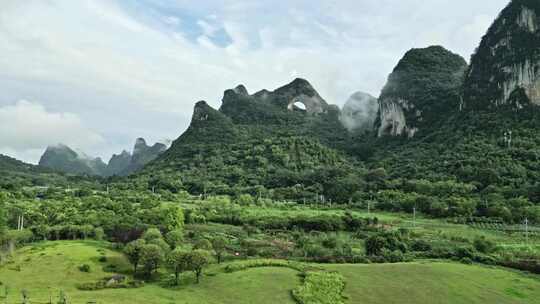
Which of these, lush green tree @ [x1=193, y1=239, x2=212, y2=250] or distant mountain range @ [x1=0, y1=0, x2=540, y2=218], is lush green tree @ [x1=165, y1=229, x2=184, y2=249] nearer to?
lush green tree @ [x1=193, y1=239, x2=212, y2=250]

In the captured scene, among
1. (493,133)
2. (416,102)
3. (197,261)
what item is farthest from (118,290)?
(416,102)

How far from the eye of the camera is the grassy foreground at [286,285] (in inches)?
1705

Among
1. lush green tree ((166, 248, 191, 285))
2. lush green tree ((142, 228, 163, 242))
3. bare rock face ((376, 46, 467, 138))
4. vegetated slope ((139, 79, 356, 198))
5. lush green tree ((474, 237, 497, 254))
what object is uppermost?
bare rock face ((376, 46, 467, 138))

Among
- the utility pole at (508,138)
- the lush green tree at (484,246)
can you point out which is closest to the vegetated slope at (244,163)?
the utility pole at (508,138)

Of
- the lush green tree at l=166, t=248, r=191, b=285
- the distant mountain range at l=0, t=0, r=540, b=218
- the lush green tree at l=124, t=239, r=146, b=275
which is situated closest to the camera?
the lush green tree at l=166, t=248, r=191, b=285

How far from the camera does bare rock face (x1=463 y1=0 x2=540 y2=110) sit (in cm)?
14000

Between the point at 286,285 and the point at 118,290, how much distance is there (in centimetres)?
1383

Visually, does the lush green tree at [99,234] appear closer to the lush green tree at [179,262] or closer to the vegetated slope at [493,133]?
the lush green tree at [179,262]

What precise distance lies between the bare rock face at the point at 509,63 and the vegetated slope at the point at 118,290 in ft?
370

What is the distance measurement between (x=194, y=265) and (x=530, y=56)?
401 ft

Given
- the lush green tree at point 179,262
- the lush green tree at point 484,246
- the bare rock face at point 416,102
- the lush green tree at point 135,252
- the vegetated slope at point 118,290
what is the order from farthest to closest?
1. the bare rock face at point 416,102
2. the lush green tree at point 484,246
3. the lush green tree at point 135,252
4. the lush green tree at point 179,262
5. the vegetated slope at point 118,290

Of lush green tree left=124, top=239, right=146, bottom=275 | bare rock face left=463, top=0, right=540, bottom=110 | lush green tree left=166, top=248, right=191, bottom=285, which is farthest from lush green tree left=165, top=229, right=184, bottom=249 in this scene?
bare rock face left=463, top=0, right=540, bottom=110

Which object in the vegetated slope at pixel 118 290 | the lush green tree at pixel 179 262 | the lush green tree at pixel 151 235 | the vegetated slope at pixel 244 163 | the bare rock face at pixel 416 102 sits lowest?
the vegetated slope at pixel 118 290

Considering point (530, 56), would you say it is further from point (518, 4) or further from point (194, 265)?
point (194, 265)
